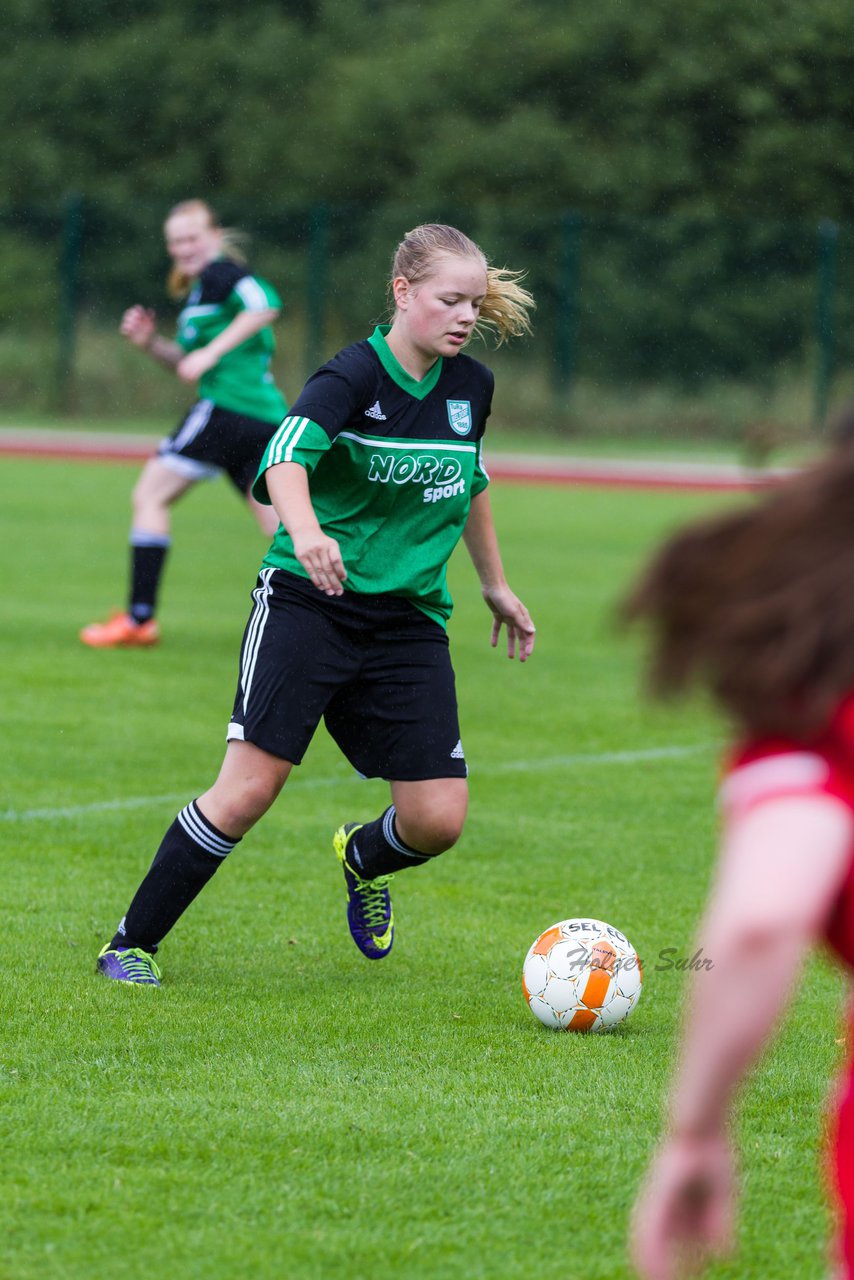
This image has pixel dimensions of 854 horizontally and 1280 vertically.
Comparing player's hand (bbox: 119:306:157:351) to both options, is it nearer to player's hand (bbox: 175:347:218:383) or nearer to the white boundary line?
player's hand (bbox: 175:347:218:383)

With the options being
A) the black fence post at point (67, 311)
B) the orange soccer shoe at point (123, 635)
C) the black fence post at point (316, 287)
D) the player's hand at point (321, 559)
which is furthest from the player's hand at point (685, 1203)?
the black fence post at point (67, 311)

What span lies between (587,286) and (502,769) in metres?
24.2

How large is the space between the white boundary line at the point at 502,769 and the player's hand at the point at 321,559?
2748 millimetres

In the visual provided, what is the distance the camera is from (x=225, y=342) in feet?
31.9

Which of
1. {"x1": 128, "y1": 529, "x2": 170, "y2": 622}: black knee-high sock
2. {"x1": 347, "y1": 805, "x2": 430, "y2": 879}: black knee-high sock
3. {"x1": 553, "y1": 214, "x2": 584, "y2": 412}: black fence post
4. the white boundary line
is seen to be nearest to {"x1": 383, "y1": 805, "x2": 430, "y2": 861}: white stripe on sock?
{"x1": 347, "y1": 805, "x2": 430, "y2": 879}: black knee-high sock

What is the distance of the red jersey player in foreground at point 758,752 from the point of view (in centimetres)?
168

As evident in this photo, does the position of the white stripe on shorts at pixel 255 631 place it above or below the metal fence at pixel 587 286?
above

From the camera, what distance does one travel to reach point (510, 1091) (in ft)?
13.1

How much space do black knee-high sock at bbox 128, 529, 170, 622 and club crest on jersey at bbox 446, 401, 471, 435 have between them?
553cm

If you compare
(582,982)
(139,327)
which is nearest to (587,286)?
(139,327)

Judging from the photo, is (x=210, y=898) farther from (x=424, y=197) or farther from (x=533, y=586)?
(x=424, y=197)

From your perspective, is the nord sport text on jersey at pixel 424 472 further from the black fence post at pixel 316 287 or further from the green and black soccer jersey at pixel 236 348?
the black fence post at pixel 316 287

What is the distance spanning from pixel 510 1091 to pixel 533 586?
31.7 feet

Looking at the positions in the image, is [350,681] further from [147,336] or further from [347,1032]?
[147,336]
